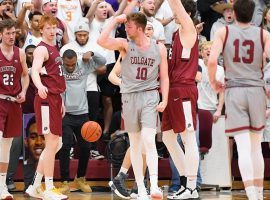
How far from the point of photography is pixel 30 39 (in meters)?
12.6

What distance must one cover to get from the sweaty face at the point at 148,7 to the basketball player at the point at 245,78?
16.2 ft

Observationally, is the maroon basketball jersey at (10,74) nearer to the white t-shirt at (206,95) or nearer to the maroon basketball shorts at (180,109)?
the maroon basketball shorts at (180,109)

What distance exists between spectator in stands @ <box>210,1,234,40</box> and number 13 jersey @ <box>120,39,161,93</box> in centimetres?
436

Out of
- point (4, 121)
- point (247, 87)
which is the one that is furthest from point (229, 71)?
point (4, 121)

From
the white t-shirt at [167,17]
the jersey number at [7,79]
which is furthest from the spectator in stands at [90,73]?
the jersey number at [7,79]

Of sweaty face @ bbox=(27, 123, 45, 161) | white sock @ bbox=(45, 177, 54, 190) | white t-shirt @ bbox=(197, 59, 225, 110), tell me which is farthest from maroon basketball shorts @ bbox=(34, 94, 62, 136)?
white t-shirt @ bbox=(197, 59, 225, 110)

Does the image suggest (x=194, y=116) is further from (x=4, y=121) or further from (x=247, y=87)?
(x=4, y=121)

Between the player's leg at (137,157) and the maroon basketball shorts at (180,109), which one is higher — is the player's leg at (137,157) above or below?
below

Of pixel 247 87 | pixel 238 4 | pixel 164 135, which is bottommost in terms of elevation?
pixel 164 135

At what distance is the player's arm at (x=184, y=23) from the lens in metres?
9.41

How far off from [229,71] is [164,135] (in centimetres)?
179

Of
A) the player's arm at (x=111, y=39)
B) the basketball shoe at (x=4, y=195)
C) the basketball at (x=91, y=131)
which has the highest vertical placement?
the player's arm at (x=111, y=39)

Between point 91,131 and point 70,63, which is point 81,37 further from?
point 91,131

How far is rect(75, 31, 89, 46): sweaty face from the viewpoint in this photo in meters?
12.4
